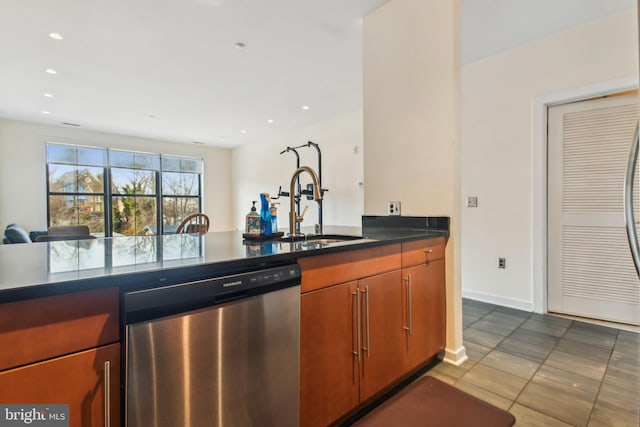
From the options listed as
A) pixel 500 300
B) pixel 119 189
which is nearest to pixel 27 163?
pixel 119 189

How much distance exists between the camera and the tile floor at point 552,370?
1548 millimetres

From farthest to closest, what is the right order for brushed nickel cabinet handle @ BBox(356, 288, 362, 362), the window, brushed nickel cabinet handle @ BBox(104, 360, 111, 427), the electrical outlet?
the window < the electrical outlet < brushed nickel cabinet handle @ BBox(356, 288, 362, 362) < brushed nickel cabinet handle @ BBox(104, 360, 111, 427)

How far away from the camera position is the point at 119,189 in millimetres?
6449

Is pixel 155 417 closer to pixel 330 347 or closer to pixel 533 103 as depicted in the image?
pixel 330 347

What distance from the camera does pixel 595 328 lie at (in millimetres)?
2555

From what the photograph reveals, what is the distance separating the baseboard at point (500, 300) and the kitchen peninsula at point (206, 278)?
1494 millimetres

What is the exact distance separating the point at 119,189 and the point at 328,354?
6748mm

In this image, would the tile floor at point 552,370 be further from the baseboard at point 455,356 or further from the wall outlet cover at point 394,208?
the wall outlet cover at point 394,208

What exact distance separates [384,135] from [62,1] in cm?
263

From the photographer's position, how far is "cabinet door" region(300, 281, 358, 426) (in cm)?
124

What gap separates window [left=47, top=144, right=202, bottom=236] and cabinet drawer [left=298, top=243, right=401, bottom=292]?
484 centimetres

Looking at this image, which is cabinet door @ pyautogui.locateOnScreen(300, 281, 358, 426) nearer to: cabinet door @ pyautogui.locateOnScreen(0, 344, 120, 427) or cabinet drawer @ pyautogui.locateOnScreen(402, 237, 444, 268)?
cabinet drawer @ pyautogui.locateOnScreen(402, 237, 444, 268)

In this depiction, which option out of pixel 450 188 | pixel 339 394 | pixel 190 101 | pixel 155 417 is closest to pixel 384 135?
pixel 450 188

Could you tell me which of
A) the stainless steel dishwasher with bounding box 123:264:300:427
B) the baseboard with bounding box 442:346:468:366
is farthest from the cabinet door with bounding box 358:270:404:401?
the baseboard with bounding box 442:346:468:366
